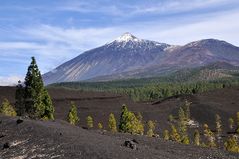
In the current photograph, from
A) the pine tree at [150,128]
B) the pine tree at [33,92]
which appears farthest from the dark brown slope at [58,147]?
the pine tree at [150,128]

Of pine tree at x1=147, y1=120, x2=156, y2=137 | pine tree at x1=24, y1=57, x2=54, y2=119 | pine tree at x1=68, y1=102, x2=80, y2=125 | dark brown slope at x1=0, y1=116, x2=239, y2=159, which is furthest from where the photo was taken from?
pine tree at x1=147, y1=120, x2=156, y2=137

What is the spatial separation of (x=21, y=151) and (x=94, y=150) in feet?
32.1

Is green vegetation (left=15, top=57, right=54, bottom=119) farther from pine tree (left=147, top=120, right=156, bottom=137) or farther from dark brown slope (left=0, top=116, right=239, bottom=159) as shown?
pine tree (left=147, top=120, right=156, bottom=137)

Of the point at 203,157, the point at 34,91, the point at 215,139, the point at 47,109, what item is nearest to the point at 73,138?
the point at 203,157

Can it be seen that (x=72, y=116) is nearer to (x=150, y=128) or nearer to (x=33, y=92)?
(x=150, y=128)

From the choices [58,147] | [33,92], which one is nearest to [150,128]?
[33,92]

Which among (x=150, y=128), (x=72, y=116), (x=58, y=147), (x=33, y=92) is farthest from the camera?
(x=150, y=128)

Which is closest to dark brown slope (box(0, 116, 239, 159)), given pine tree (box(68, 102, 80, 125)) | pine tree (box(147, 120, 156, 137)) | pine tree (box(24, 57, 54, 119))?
pine tree (box(24, 57, 54, 119))

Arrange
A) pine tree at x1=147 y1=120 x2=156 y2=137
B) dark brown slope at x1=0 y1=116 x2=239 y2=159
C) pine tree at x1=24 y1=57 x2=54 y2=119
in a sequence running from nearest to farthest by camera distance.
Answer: dark brown slope at x1=0 y1=116 x2=239 y2=159, pine tree at x1=24 y1=57 x2=54 y2=119, pine tree at x1=147 y1=120 x2=156 y2=137

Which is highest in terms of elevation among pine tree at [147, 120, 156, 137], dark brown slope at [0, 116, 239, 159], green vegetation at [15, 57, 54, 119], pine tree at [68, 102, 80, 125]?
green vegetation at [15, 57, 54, 119]

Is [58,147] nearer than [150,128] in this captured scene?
Yes

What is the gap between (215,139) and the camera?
179250mm

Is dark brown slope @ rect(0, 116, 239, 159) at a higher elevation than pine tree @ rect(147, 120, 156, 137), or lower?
higher

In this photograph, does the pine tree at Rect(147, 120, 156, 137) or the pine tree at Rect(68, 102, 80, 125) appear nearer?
the pine tree at Rect(68, 102, 80, 125)
